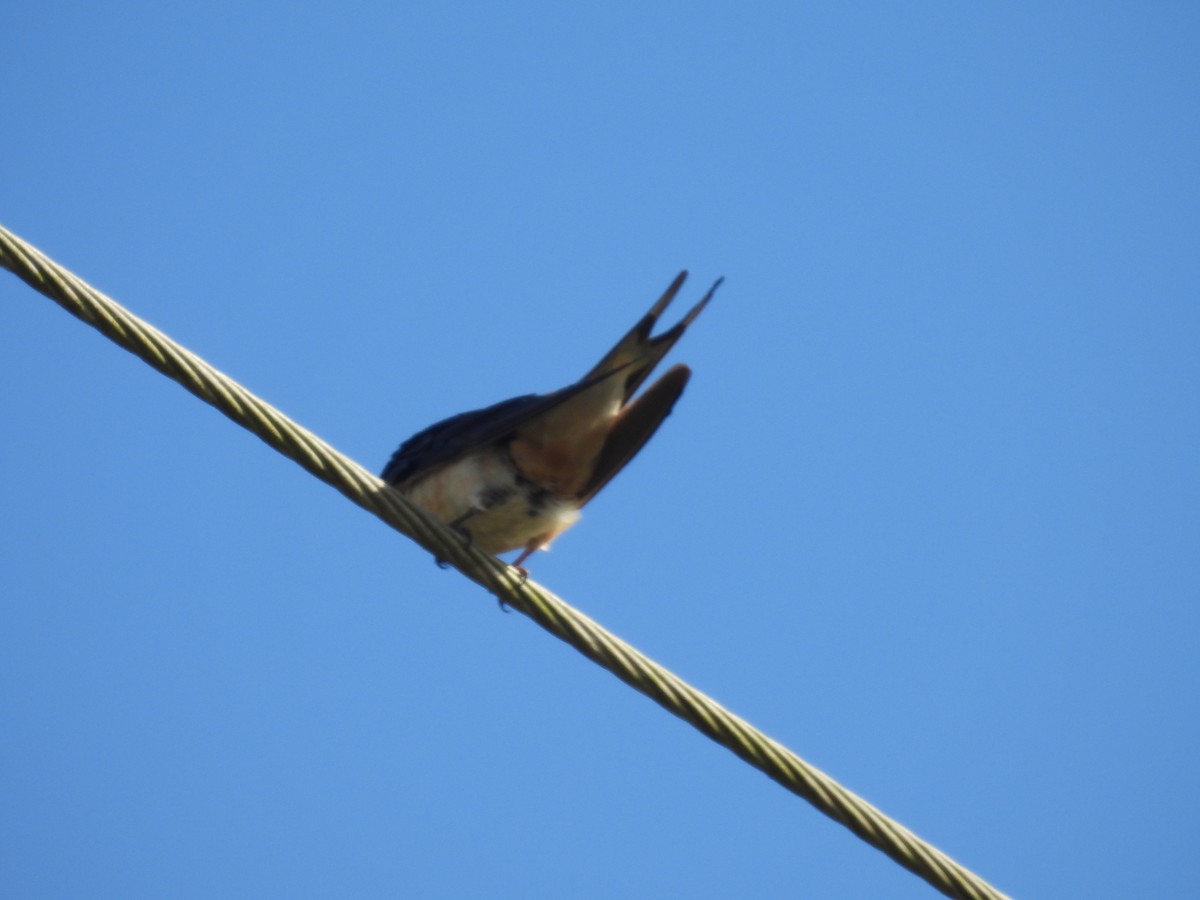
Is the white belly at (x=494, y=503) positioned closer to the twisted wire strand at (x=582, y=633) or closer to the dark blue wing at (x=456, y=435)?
the dark blue wing at (x=456, y=435)

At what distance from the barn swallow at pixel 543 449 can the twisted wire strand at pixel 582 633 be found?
1.62 meters

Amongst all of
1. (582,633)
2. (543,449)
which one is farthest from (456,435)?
(582,633)

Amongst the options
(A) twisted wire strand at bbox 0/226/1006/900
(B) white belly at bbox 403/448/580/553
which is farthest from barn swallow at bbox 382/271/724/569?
(A) twisted wire strand at bbox 0/226/1006/900

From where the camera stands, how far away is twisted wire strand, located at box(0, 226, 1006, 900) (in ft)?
11.7

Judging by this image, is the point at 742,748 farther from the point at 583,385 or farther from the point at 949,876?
the point at 583,385

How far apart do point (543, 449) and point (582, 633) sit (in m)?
2.10

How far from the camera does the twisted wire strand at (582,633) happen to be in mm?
3553

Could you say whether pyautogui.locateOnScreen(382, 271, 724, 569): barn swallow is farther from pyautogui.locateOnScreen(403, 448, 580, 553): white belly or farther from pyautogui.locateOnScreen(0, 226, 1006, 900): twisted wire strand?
pyautogui.locateOnScreen(0, 226, 1006, 900): twisted wire strand

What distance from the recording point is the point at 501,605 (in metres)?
5.72

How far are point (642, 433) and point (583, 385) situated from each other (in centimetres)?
35

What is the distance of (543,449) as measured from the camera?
19.4 ft

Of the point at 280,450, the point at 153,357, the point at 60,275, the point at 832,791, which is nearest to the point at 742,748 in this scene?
the point at 832,791

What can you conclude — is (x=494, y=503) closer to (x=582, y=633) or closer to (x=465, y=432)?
(x=465, y=432)

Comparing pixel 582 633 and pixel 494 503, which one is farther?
pixel 494 503
